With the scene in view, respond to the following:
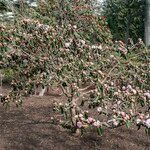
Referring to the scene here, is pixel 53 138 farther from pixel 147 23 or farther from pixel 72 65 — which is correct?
pixel 147 23

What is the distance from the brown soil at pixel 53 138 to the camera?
732 cm

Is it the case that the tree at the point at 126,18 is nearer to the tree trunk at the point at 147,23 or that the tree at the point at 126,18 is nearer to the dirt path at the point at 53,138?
the tree trunk at the point at 147,23

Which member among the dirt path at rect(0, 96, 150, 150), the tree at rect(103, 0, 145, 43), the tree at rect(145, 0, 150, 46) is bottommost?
the dirt path at rect(0, 96, 150, 150)

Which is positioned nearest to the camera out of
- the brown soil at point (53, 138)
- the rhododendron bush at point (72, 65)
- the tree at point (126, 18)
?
the rhododendron bush at point (72, 65)

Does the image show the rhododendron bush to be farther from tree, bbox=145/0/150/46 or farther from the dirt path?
tree, bbox=145/0/150/46

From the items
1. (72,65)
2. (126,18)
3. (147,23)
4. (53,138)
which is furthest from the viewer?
(126,18)

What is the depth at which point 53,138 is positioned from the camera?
7.71 metres

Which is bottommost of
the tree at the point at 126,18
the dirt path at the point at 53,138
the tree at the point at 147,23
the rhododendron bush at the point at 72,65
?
the dirt path at the point at 53,138

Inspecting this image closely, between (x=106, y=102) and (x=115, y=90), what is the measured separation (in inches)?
12.3

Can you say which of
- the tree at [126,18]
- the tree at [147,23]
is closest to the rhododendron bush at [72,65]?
the tree at [147,23]

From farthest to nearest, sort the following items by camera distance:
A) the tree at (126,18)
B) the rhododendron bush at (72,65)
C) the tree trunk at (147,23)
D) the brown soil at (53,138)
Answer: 1. the tree at (126,18)
2. the tree trunk at (147,23)
3. the brown soil at (53,138)
4. the rhododendron bush at (72,65)

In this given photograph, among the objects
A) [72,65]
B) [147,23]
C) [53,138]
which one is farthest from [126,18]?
[72,65]

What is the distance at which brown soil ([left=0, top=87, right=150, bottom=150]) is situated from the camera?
7.32m

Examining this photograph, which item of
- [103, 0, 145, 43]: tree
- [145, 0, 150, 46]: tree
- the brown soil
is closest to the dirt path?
the brown soil
